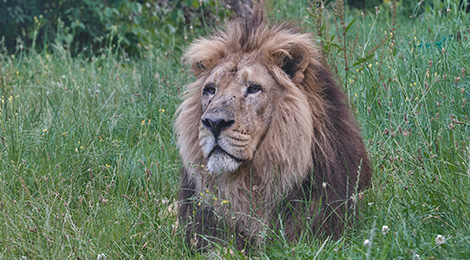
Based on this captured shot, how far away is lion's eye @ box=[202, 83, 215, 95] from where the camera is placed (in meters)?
3.71

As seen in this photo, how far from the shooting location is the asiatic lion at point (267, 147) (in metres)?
Answer: 3.42

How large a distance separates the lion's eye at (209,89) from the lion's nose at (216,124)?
1.25 ft

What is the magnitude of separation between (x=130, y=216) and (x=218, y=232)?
2.26 ft

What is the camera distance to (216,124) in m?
3.32

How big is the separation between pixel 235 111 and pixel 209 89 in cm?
38

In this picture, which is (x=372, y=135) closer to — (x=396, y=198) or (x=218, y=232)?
(x=396, y=198)

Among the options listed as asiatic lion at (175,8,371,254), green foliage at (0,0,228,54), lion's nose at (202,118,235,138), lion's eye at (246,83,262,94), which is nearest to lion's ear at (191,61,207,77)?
asiatic lion at (175,8,371,254)

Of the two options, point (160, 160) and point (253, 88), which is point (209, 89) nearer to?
point (253, 88)

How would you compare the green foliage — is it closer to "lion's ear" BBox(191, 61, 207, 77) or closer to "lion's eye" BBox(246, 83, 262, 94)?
"lion's ear" BBox(191, 61, 207, 77)

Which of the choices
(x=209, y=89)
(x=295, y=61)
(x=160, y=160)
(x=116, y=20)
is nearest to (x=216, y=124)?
(x=209, y=89)

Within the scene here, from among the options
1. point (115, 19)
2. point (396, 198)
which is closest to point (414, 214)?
point (396, 198)

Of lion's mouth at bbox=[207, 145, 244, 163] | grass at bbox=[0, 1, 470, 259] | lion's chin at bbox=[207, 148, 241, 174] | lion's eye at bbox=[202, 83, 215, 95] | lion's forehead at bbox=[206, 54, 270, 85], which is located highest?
lion's forehead at bbox=[206, 54, 270, 85]

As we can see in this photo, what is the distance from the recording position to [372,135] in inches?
191

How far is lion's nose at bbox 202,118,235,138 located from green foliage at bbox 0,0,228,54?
14.6ft
